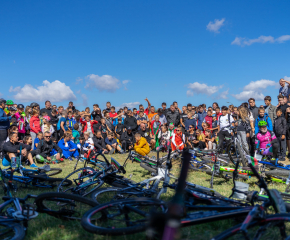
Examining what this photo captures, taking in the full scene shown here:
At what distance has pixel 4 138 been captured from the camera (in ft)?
27.9

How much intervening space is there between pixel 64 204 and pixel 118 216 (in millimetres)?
882

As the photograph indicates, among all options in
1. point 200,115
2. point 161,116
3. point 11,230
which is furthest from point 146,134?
point 11,230

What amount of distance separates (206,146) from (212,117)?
2.10 meters

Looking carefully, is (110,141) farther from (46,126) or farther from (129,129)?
(46,126)

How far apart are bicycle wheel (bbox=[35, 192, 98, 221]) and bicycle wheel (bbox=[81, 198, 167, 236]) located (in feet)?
1.17

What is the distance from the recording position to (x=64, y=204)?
3232 mm

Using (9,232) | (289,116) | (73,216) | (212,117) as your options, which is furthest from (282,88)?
(9,232)

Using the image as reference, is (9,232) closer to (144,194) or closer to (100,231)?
(100,231)

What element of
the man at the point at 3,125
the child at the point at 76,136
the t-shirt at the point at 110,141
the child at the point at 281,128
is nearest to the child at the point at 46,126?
the child at the point at 76,136

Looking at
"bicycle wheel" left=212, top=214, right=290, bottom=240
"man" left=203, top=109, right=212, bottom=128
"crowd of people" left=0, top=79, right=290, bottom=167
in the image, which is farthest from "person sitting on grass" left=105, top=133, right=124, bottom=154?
"bicycle wheel" left=212, top=214, right=290, bottom=240

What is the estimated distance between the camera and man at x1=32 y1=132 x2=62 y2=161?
8672 mm

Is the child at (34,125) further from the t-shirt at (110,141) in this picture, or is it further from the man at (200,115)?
the man at (200,115)

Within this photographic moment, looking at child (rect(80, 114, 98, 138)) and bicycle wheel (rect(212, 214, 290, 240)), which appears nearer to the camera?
bicycle wheel (rect(212, 214, 290, 240))

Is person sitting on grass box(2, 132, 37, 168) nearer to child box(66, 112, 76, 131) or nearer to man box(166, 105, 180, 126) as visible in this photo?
child box(66, 112, 76, 131)
